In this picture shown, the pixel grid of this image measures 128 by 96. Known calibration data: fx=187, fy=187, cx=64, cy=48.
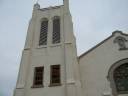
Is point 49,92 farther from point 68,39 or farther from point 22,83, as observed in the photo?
point 68,39

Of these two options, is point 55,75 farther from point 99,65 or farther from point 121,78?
point 121,78

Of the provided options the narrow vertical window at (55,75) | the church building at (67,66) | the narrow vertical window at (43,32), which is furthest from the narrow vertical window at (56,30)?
the narrow vertical window at (55,75)

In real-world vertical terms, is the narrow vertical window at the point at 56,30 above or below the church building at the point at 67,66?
above

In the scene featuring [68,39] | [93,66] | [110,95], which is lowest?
[110,95]

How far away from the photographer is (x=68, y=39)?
17359 mm

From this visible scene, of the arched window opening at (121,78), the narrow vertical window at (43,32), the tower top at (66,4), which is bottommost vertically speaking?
the arched window opening at (121,78)

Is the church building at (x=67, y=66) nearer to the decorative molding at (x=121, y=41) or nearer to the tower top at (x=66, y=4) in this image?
the decorative molding at (x=121, y=41)

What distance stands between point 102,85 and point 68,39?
532cm

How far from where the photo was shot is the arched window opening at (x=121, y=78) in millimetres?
14320

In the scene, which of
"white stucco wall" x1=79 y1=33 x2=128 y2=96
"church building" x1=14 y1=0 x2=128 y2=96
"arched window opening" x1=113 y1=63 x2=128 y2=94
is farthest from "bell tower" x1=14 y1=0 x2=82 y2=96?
"arched window opening" x1=113 y1=63 x2=128 y2=94

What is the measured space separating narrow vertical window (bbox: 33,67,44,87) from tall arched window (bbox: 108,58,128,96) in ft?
18.2

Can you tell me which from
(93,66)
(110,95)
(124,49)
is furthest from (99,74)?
(124,49)

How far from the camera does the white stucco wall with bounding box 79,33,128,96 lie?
14492 mm

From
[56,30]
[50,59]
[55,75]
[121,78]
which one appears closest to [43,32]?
[56,30]
